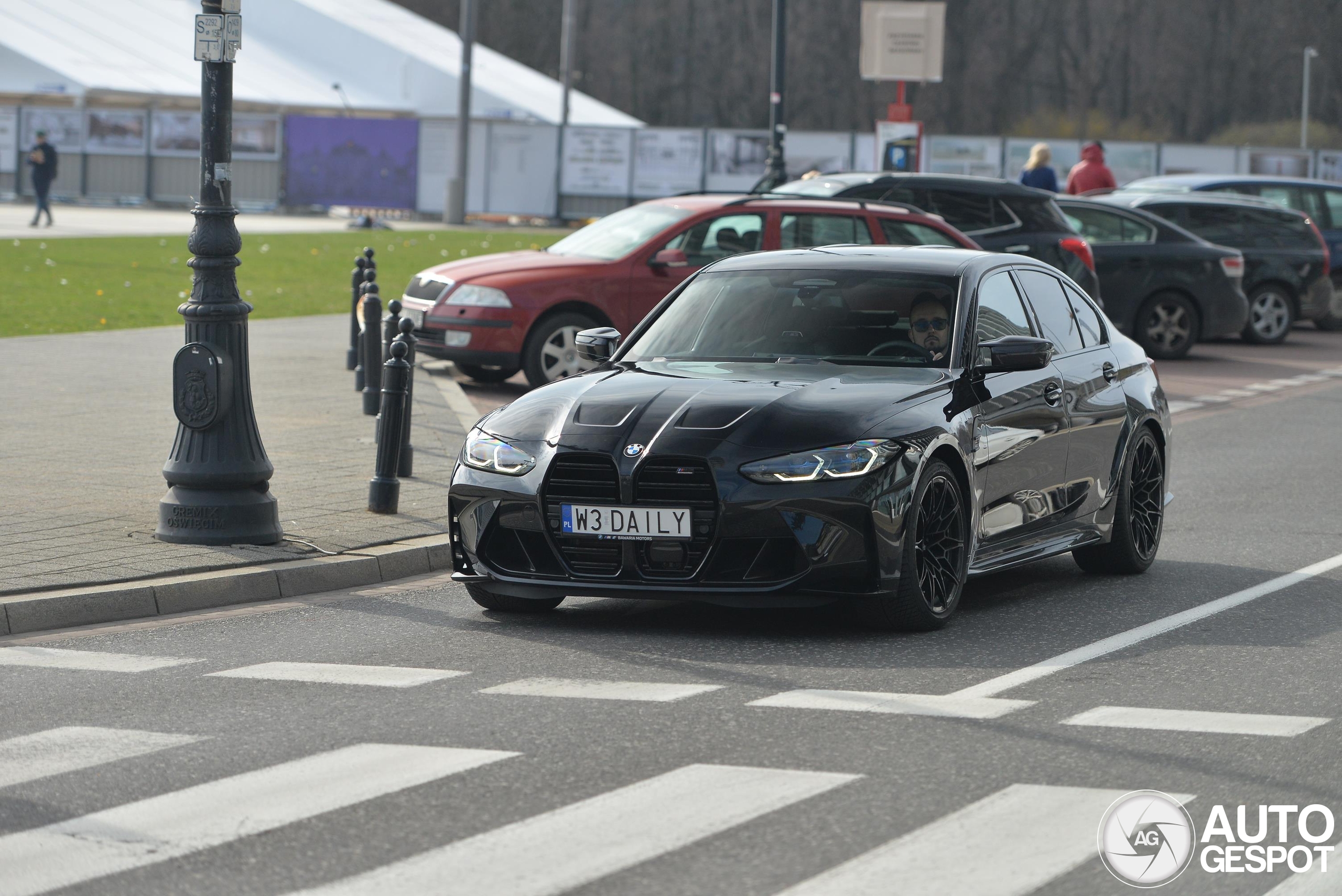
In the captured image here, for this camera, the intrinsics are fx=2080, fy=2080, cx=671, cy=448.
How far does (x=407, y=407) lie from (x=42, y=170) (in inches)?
1265

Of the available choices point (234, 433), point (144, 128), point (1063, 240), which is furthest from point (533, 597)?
point (144, 128)

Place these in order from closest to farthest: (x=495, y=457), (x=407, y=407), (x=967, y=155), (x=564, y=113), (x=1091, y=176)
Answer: (x=495, y=457) < (x=407, y=407) < (x=1091, y=176) < (x=967, y=155) < (x=564, y=113)

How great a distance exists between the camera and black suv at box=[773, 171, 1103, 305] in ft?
65.1

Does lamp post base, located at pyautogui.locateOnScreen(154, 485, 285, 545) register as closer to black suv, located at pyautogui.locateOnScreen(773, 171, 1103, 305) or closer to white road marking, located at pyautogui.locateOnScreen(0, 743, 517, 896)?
white road marking, located at pyautogui.locateOnScreen(0, 743, 517, 896)

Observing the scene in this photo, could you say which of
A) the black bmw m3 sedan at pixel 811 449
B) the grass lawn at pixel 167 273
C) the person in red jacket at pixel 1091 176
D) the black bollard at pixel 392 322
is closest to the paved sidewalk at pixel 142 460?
the black bollard at pixel 392 322

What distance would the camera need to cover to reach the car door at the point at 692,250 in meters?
16.5

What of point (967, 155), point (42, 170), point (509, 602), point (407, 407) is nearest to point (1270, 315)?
point (407, 407)

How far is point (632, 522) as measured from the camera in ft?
24.2

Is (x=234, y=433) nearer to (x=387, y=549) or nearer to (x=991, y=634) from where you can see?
(x=387, y=549)

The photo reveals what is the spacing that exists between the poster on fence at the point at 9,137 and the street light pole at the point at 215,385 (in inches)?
1852

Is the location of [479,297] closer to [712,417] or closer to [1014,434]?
[1014,434]

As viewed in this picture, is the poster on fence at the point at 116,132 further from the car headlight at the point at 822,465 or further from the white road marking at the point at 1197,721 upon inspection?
the white road marking at the point at 1197,721

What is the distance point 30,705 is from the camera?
6.44 m

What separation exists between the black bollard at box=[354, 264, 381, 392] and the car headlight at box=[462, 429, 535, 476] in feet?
21.0
